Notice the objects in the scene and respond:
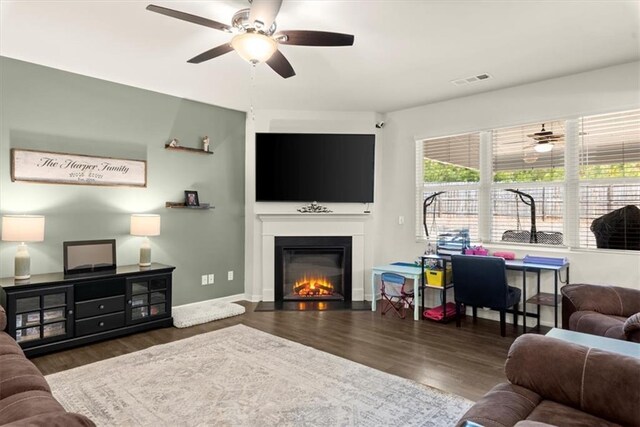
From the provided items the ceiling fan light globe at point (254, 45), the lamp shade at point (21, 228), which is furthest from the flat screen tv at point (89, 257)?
the ceiling fan light globe at point (254, 45)

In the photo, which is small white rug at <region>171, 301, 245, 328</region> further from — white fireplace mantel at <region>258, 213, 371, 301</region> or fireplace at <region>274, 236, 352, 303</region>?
fireplace at <region>274, 236, 352, 303</region>

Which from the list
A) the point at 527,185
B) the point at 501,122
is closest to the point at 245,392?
the point at 527,185

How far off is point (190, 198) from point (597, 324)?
4326mm

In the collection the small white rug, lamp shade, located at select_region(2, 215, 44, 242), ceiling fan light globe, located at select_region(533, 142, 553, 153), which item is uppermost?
ceiling fan light globe, located at select_region(533, 142, 553, 153)

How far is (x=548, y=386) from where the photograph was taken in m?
1.65

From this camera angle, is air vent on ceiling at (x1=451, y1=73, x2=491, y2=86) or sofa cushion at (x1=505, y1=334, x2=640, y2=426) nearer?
sofa cushion at (x1=505, y1=334, x2=640, y2=426)

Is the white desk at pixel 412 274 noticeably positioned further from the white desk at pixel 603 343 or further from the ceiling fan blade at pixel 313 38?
the ceiling fan blade at pixel 313 38

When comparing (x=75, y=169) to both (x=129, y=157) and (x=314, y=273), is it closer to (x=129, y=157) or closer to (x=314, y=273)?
(x=129, y=157)

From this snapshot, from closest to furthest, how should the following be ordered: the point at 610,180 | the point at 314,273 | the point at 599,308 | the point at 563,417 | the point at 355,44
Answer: the point at 563,417 < the point at 599,308 < the point at 355,44 < the point at 610,180 < the point at 314,273

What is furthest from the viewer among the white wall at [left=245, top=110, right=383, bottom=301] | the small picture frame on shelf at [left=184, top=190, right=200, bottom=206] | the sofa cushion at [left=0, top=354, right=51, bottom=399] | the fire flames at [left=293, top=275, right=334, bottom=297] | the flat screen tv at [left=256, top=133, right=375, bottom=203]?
the fire flames at [left=293, top=275, right=334, bottom=297]

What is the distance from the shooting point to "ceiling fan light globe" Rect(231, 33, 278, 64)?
2.34 m

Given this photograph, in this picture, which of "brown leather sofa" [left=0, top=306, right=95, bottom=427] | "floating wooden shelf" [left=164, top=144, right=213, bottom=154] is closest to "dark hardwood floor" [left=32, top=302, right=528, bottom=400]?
"brown leather sofa" [left=0, top=306, right=95, bottom=427]

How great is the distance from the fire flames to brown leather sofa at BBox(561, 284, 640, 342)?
3.02m

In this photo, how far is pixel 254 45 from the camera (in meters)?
2.38
